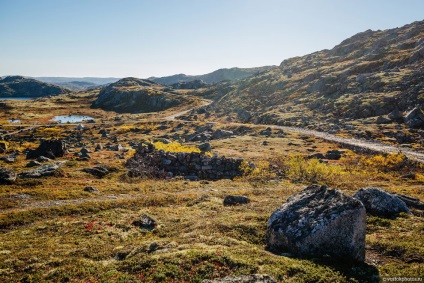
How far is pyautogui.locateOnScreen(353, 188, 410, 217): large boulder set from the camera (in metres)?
27.3

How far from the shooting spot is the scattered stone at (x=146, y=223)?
28819mm

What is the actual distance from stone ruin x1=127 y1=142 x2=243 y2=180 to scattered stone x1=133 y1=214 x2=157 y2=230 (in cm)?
2500

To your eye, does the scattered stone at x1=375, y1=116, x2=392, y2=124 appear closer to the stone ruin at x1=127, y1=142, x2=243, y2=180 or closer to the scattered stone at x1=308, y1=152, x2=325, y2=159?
the scattered stone at x1=308, y1=152, x2=325, y2=159

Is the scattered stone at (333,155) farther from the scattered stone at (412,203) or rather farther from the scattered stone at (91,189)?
the scattered stone at (91,189)

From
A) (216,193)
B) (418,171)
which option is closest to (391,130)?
(418,171)

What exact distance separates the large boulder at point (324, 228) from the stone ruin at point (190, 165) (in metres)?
34.7

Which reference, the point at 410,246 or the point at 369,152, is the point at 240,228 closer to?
the point at 410,246

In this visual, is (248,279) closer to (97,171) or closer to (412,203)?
(412,203)

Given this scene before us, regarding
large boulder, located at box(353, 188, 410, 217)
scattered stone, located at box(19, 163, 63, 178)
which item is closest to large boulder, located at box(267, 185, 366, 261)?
large boulder, located at box(353, 188, 410, 217)

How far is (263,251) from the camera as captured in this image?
19797 millimetres

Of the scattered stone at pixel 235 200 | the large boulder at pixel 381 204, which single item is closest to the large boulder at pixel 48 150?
the scattered stone at pixel 235 200

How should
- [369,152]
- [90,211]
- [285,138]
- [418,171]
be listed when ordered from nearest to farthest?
[90,211], [418,171], [369,152], [285,138]

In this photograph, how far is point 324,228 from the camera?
18.5 meters

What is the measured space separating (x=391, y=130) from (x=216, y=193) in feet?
252
